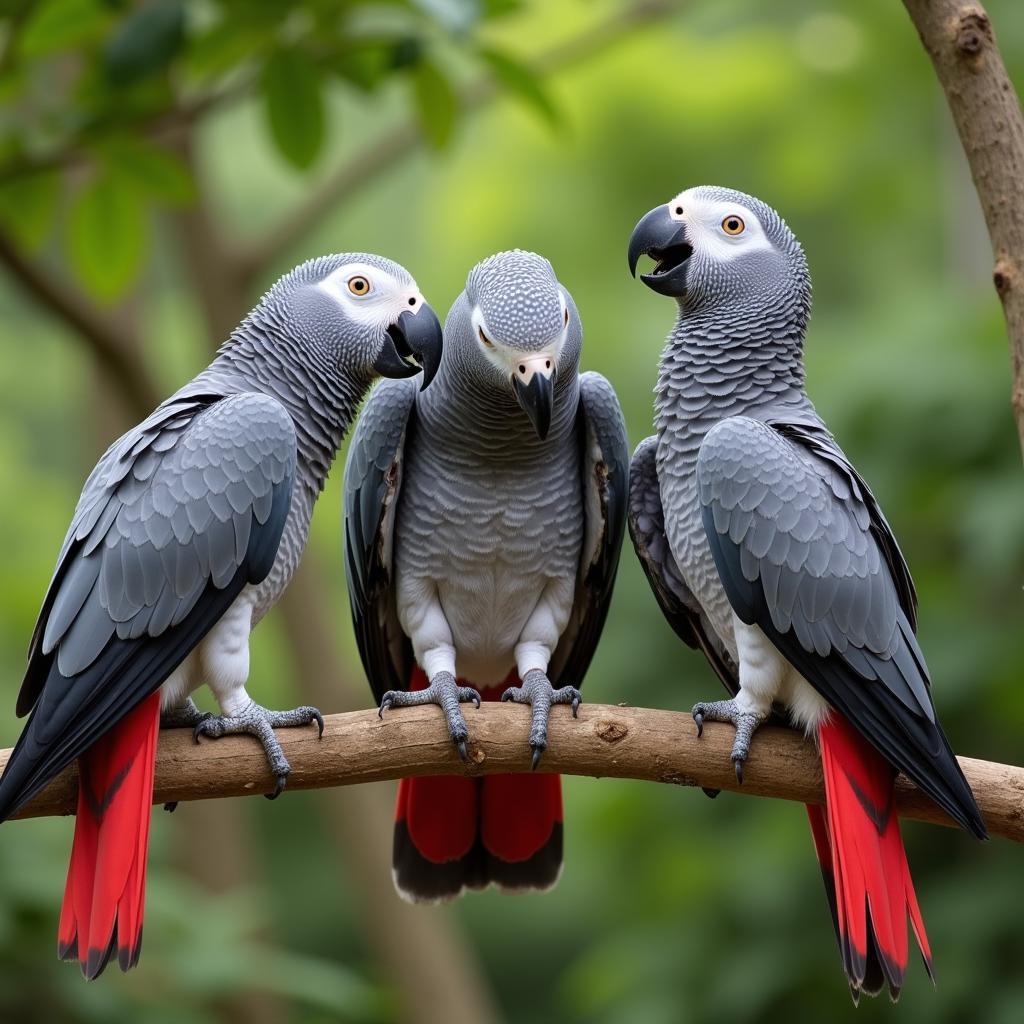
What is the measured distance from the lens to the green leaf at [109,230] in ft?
9.20

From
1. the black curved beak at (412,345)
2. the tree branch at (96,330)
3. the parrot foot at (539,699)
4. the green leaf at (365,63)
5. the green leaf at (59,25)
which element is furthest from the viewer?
the tree branch at (96,330)

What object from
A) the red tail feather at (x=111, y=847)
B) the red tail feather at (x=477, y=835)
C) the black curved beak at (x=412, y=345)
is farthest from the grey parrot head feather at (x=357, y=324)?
the red tail feather at (x=477, y=835)

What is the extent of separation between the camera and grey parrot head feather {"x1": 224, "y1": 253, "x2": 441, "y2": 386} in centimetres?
238

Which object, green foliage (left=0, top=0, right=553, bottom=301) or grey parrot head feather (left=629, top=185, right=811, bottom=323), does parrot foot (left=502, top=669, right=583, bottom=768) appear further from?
green foliage (left=0, top=0, right=553, bottom=301)

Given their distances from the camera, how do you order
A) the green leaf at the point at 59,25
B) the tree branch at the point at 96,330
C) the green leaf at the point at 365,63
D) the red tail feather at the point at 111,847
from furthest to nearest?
the tree branch at the point at 96,330
the green leaf at the point at 365,63
the green leaf at the point at 59,25
the red tail feather at the point at 111,847

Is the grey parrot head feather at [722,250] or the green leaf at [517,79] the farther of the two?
the green leaf at [517,79]

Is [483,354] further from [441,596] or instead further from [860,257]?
[860,257]

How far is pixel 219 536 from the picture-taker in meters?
2.14

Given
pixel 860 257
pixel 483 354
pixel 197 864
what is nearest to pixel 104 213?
pixel 483 354

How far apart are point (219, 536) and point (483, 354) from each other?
1.90 ft

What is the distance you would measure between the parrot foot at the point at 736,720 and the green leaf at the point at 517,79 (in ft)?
4.22

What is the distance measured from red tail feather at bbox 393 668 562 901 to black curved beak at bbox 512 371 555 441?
79 centimetres

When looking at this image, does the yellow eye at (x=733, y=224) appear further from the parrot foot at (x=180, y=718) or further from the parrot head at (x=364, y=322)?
the parrot foot at (x=180, y=718)

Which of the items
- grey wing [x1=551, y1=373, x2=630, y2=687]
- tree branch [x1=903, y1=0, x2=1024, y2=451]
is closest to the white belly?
grey wing [x1=551, y1=373, x2=630, y2=687]
